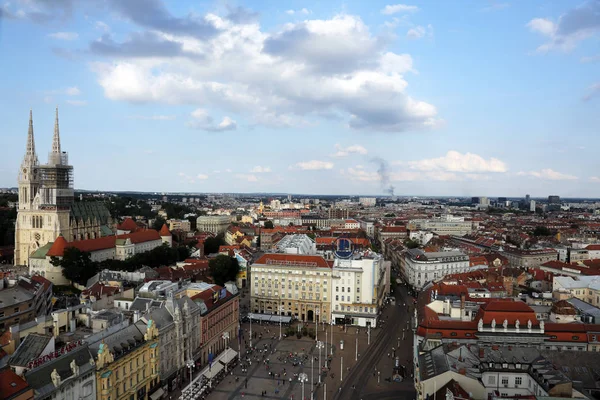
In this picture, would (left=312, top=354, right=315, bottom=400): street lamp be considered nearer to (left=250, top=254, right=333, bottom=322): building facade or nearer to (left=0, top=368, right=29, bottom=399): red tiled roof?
(left=250, top=254, right=333, bottom=322): building facade

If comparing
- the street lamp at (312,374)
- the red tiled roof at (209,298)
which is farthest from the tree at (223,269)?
the street lamp at (312,374)

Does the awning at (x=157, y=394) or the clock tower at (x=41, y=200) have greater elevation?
the clock tower at (x=41, y=200)

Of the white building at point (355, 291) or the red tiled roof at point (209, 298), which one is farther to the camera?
the white building at point (355, 291)

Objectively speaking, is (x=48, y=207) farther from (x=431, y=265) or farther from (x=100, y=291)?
(x=431, y=265)

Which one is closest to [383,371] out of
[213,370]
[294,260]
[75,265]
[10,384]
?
[213,370]

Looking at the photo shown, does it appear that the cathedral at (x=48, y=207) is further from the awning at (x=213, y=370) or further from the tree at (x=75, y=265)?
the awning at (x=213, y=370)

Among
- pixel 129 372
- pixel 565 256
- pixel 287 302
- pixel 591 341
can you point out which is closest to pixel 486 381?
pixel 591 341

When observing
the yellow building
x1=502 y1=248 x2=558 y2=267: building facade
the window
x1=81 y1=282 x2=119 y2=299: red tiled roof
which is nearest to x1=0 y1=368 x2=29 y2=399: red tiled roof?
the yellow building
